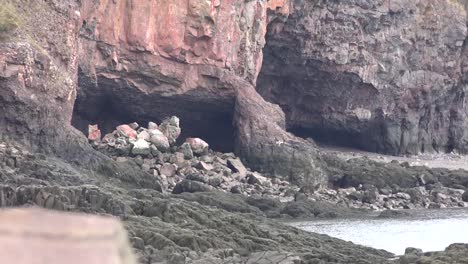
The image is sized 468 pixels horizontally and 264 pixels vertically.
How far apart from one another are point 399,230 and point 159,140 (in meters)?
12.7

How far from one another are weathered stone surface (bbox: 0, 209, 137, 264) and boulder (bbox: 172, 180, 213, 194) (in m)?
36.6

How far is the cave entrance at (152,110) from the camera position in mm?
46969

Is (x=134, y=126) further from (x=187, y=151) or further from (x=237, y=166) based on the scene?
(x=237, y=166)

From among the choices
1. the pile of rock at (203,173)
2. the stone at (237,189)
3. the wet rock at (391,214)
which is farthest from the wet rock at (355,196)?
the stone at (237,189)

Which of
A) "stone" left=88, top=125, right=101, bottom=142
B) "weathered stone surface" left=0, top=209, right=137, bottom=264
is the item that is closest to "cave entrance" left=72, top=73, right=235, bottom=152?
"stone" left=88, top=125, right=101, bottom=142

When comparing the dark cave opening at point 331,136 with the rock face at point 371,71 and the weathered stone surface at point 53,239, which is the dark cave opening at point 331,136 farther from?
the weathered stone surface at point 53,239

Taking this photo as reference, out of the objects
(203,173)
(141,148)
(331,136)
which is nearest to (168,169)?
(141,148)

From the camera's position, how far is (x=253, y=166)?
47406 millimetres

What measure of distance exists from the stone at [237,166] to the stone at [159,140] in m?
3.08

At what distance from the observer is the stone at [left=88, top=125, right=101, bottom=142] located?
149ft

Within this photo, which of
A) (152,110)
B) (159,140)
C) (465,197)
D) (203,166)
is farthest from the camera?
(465,197)

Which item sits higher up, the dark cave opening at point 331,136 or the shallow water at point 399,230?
the shallow water at point 399,230

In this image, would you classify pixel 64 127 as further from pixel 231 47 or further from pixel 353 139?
pixel 353 139

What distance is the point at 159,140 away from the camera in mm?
44562
